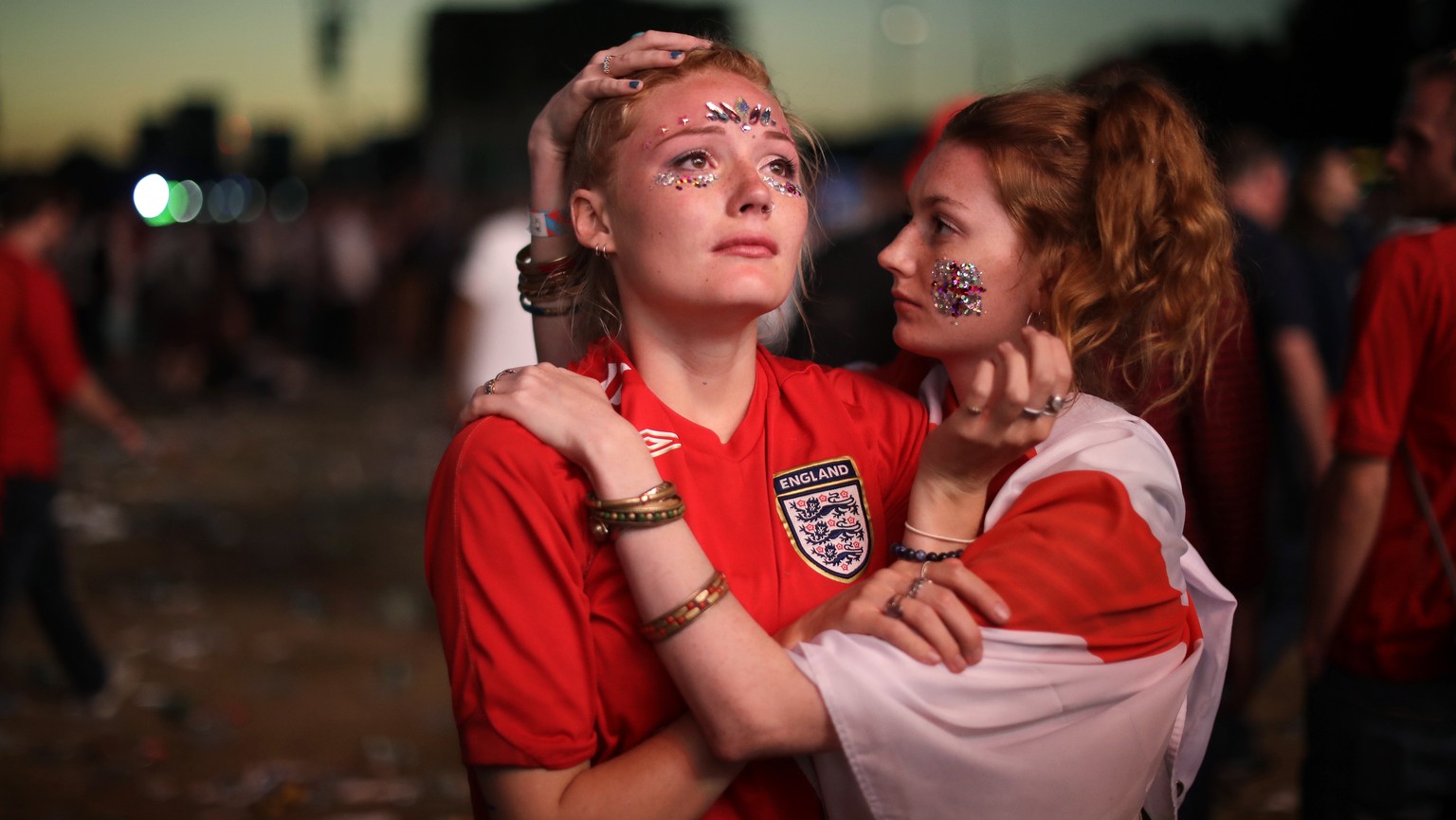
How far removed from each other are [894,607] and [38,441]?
534cm

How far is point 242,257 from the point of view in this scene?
18938mm

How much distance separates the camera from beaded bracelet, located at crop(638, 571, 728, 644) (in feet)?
6.00

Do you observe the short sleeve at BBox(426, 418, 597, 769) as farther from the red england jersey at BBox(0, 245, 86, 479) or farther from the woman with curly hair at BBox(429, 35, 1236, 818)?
the red england jersey at BBox(0, 245, 86, 479)

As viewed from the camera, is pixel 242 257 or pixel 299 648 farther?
pixel 242 257

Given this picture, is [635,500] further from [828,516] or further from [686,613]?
[828,516]

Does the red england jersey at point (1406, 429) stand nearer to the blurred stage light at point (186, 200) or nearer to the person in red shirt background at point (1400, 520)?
the person in red shirt background at point (1400, 520)

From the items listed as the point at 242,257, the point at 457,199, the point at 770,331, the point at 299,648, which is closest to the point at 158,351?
the point at 242,257

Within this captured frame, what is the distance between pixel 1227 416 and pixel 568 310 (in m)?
1.90

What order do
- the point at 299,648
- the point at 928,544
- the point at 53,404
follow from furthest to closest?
the point at 299,648
the point at 53,404
the point at 928,544

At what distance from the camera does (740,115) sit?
7.22 feet

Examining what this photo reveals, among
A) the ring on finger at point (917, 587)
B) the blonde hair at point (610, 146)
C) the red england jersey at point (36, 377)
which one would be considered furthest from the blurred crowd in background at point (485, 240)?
the red england jersey at point (36, 377)

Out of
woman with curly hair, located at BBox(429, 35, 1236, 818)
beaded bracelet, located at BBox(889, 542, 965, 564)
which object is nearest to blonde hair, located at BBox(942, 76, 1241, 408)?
woman with curly hair, located at BBox(429, 35, 1236, 818)

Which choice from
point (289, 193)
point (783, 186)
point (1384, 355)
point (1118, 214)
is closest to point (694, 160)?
point (783, 186)

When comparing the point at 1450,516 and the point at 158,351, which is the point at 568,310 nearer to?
the point at 1450,516
